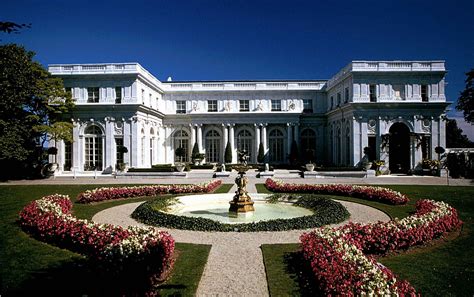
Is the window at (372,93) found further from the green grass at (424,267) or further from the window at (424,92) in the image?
the green grass at (424,267)

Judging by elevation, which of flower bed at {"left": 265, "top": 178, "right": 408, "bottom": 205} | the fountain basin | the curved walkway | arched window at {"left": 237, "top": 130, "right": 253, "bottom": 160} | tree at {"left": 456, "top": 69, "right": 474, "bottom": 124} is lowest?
the fountain basin

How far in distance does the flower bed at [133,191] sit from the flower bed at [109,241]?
4312 millimetres

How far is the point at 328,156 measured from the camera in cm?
4306

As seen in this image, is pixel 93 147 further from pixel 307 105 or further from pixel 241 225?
pixel 241 225

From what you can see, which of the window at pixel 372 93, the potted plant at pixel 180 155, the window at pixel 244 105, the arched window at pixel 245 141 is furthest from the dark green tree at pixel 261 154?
the window at pixel 372 93

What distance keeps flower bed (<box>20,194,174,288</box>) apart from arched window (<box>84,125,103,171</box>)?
24959 mm

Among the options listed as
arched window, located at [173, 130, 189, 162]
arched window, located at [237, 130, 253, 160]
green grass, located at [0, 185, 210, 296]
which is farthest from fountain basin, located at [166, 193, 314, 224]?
arched window, located at [173, 130, 189, 162]

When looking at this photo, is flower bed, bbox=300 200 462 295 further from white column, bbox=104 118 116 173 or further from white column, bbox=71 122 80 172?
white column, bbox=71 122 80 172

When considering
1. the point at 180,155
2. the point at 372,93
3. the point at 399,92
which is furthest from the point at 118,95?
the point at 399,92

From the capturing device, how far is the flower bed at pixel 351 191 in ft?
52.7

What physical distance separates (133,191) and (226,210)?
6.28 m

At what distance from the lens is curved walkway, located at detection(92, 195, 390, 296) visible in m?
6.39

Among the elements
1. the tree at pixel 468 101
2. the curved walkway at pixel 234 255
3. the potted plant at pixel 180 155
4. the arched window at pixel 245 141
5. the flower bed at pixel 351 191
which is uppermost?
the tree at pixel 468 101

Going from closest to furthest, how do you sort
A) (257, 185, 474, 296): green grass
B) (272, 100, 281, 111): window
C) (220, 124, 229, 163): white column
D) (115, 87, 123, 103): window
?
(257, 185, 474, 296): green grass < (115, 87, 123, 103): window < (220, 124, 229, 163): white column < (272, 100, 281, 111): window
